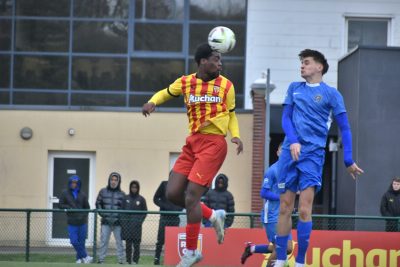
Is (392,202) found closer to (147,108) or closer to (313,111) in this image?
(313,111)

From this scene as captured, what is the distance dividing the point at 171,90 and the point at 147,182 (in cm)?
1535

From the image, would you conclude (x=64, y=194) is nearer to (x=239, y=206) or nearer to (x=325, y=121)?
(x=239, y=206)

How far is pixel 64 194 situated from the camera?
19.9 meters

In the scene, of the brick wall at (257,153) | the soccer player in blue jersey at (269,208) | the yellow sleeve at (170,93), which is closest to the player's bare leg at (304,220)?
→ the yellow sleeve at (170,93)

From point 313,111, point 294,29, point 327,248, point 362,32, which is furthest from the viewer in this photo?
point 362,32

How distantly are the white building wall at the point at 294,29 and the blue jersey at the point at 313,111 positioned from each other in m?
15.9

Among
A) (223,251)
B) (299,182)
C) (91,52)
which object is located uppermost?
(91,52)

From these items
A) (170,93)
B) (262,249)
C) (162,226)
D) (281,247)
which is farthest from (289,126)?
(162,226)

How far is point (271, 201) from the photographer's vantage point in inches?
555

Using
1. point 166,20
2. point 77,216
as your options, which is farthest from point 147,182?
point 77,216

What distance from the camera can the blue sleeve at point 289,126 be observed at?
419 inches

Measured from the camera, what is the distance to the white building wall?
26.8 metres

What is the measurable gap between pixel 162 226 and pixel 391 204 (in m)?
4.56

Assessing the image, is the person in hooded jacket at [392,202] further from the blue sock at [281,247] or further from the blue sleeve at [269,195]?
the blue sock at [281,247]
